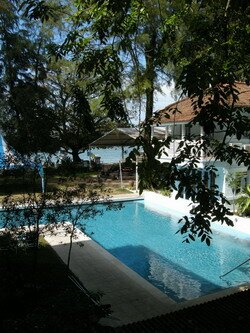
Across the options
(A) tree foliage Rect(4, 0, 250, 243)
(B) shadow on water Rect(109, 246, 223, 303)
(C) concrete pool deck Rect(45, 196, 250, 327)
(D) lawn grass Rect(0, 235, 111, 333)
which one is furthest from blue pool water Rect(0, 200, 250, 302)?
(A) tree foliage Rect(4, 0, 250, 243)

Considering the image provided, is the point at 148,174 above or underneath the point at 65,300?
above

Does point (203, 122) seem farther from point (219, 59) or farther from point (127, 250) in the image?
point (127, 250)

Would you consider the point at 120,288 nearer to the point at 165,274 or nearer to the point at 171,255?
the point at 165,274

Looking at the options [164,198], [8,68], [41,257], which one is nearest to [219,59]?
[41,257]

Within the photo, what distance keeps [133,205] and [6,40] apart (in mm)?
14751

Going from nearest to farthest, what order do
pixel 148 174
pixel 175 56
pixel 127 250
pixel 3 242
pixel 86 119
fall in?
pixel 148 174
pixel 86 119
pixel 175 56
pixel 3 242
pixel 127 250

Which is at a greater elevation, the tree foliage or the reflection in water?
the tree foliage

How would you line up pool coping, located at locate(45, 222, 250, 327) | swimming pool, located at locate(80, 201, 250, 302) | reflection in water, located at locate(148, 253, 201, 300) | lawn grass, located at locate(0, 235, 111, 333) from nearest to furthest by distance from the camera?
lawn grass, located at locate(0, 235, 111, 333)
pool coping, located at locate(45, 222, 250, 327)
reflection in water, located at locate(148, 253, 201, 300)
swimming pool, located at locate(80, 201, 250, 302)

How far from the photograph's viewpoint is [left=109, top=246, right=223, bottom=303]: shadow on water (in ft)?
30.2

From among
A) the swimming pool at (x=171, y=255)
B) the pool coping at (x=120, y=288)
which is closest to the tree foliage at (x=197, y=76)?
the pool coping at (x=120, y=288)

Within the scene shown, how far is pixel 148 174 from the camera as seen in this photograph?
3.44 m

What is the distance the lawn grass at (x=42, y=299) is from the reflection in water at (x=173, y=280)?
2788mm

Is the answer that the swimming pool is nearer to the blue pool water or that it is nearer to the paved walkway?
the blue pool water

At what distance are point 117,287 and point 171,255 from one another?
3977mm
